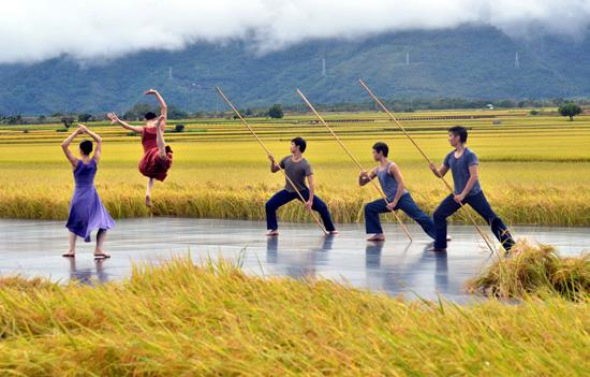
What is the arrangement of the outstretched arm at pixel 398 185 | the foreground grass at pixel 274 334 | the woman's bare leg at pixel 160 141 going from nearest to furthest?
the foreground grass at pixel 274 334 < the outstretched arm at pixel 398 185 < the woman's bare leg at pixel 160 141

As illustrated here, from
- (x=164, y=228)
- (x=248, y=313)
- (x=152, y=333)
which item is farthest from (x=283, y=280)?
(x=164, y=228)

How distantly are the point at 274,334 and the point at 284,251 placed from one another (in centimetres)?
1004

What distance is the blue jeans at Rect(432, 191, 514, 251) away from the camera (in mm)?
18688

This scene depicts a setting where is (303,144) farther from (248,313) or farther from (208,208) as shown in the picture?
(248,313)

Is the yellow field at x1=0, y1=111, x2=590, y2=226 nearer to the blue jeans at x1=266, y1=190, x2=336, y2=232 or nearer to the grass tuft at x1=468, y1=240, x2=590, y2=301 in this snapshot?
the blue jeans at x1=266, y1=190, x2=336, y2=232

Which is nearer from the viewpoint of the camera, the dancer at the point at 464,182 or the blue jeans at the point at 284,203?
the dancer at the point at 464,182

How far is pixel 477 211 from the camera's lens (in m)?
19.0

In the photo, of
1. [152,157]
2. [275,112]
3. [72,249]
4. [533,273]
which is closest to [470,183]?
[533,273]

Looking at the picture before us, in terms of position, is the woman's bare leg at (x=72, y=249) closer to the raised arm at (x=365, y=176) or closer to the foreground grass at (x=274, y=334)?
the raised arm at (x=365, y=176)

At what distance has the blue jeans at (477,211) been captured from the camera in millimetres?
18688

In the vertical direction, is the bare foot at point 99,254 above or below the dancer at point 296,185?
below

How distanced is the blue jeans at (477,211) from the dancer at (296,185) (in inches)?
117

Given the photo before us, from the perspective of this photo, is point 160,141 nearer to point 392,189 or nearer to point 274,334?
point 392,189

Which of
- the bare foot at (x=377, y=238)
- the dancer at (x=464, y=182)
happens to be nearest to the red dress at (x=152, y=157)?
the bare foot at (x=377, y=238)
